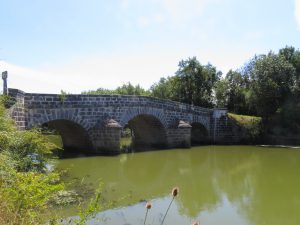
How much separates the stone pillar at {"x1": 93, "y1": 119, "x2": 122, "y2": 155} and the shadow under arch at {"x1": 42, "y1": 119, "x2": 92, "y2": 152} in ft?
1.72

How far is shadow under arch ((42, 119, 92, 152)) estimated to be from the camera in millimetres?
17087

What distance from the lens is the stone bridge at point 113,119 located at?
14336mm

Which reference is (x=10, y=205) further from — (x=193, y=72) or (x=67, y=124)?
(x=193, y=72)

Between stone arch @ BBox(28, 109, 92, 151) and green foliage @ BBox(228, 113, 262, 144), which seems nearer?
stone arch @ BBox(28, 109, 92, 151)

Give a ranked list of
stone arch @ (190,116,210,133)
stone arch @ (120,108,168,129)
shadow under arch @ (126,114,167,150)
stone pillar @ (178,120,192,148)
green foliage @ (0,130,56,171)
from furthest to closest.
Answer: stone arch @ (190,116,210,133) < shadow under arch @ (126,114,167,150) < stone pillar @ (178,120,192,148) < stone arch @ (120,108,168,129) < green foliage @ (0,130,56,171)

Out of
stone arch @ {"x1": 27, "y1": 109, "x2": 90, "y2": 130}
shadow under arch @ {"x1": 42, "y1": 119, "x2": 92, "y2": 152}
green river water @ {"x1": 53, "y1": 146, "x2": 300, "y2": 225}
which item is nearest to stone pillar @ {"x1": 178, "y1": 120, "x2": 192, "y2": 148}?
green river water @ {"x1": 53, "y1": 146, "x2": 300, "y2": 225}

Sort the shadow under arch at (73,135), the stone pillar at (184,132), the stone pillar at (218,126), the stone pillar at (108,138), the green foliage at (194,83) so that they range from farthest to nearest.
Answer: the green foliage at (194,83) → the stone pillar at (218,126) → the stone pillar at (184,132) → the shadow under arch at (73,135) → the stone pillar at (108,138)

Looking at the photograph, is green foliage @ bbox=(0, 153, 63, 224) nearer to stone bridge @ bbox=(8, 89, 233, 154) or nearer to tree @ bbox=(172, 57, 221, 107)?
stone bridge @ bbox=(8, 89, 233, 154)

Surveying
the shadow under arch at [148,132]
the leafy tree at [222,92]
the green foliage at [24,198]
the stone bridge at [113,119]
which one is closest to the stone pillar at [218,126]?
the stone bridge at [113,119]

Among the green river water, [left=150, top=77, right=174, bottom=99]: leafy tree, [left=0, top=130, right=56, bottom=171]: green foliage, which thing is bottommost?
the green river water

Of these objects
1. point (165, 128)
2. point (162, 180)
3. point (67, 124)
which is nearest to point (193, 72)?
point (165, 128)

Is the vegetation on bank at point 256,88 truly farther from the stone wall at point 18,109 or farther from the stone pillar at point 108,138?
the stone wall at point 18,109

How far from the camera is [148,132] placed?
2153cm

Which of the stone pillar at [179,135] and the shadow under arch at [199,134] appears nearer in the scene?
the stone pillar at [179,135]
